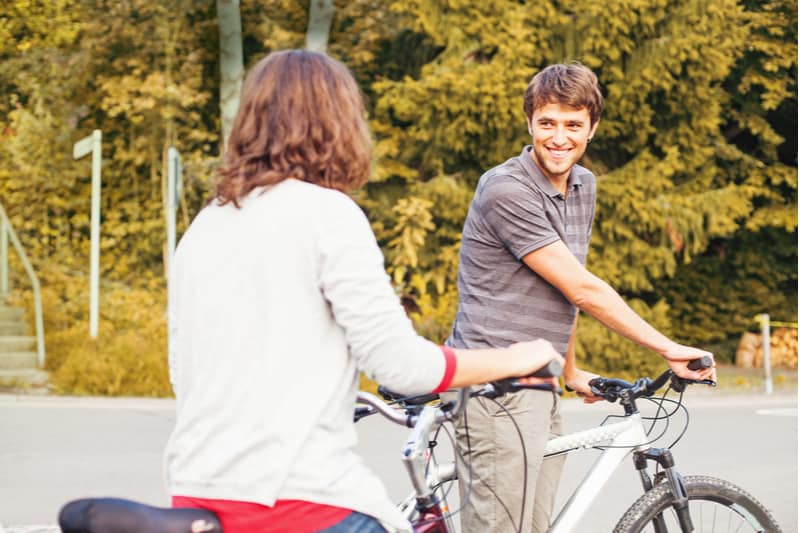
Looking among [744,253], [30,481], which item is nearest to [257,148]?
[30,481]

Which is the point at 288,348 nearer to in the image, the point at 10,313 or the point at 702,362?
the point at 702,362

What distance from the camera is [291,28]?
1794cm

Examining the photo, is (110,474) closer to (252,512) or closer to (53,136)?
(252,512)

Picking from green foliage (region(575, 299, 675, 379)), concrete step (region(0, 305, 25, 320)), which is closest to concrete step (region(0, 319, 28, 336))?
concrete step (region(0, 305, 25, 320))

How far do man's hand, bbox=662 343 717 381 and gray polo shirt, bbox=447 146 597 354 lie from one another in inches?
11.0

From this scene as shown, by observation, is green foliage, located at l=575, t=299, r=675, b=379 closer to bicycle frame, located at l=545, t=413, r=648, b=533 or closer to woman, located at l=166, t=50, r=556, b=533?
bicycle frame, located at l=545, t=413, r=648, b=533

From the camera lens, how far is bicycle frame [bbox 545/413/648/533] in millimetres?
3340

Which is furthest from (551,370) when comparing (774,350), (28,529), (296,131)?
(774,350)

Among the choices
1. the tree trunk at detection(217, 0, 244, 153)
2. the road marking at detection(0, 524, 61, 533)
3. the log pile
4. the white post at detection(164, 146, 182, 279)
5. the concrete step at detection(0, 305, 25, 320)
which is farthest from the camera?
the log pile

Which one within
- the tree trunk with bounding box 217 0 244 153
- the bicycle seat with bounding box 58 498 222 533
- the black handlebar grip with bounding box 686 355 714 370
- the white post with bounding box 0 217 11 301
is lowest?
Answer: the white post with bounding box 0 217 11 301

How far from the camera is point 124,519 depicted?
2.02 m

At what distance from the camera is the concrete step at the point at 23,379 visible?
1242 centimetres

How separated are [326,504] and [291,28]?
53.7 ft

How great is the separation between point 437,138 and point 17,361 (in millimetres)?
5848
